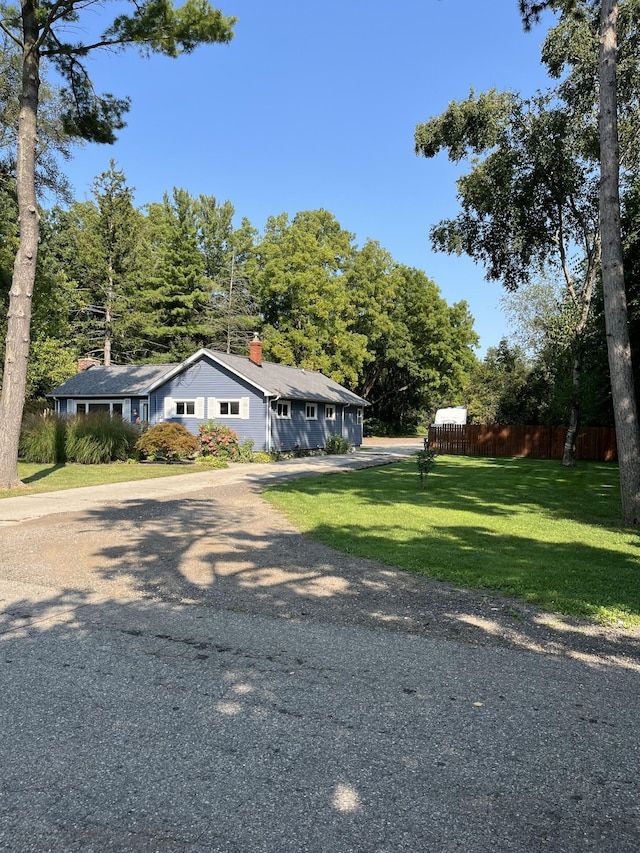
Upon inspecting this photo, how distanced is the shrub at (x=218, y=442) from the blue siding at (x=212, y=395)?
1.26m

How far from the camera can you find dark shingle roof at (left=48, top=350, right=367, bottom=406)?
25.4m

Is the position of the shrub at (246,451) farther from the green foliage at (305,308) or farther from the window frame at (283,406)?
the green foliage at (305,308)

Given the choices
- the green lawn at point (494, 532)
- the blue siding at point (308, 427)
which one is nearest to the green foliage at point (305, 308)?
the blue siding at point (308, 427)

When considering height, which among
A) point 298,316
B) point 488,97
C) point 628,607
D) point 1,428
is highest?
point 488,97

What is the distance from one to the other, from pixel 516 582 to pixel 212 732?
401 centimetres

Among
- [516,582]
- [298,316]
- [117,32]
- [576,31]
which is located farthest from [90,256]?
[516,582]

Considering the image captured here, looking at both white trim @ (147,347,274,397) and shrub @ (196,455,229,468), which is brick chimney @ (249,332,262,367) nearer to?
white trim @ (147,347,274,397)

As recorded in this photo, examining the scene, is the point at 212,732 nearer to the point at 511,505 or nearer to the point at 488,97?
the point at 511,505

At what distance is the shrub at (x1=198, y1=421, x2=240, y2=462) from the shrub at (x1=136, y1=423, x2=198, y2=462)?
829 millimetres

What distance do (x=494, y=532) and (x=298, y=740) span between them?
22.1 ft

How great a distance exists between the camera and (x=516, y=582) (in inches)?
237

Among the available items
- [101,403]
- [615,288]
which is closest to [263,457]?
[101,403]

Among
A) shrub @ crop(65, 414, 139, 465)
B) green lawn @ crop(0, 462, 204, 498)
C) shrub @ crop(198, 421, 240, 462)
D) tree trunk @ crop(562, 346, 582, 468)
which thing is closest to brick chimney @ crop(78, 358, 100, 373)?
shrub @ crop(65, 414, 139, 465)

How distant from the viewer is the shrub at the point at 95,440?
21.0m
